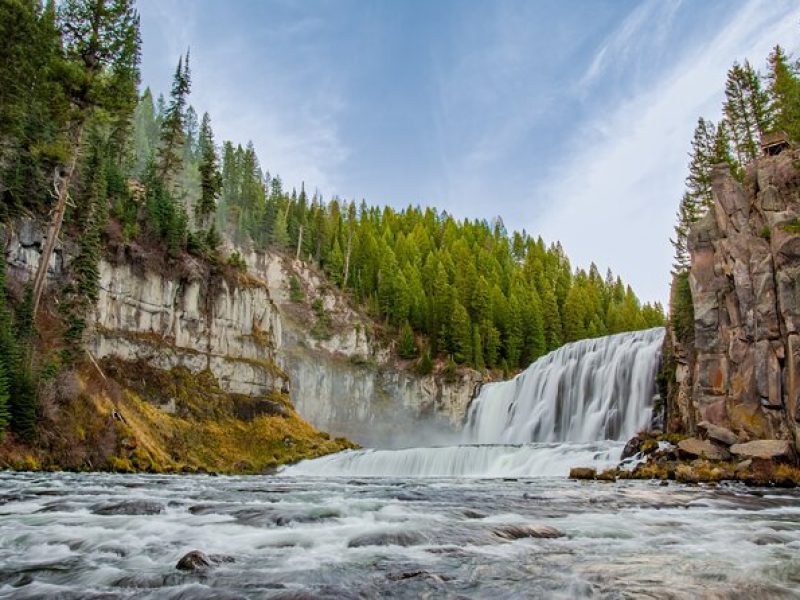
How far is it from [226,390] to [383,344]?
2668cm

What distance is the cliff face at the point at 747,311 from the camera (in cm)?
2542

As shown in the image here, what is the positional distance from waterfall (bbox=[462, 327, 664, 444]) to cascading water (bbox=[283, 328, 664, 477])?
0.23ft

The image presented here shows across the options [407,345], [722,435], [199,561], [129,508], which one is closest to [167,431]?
[129,508]

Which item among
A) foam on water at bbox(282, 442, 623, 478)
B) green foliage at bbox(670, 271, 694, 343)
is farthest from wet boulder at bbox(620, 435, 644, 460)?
green foliage at bbox(670, 271, 694, 343)

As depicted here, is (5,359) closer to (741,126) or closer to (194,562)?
(194,562)

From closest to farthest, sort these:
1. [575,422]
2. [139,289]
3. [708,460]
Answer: [708,460] → [139,289] → [575,422]

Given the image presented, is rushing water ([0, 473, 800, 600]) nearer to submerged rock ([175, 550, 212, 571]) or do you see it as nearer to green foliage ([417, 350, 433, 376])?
submerged rock ([175, 550, 212, 571])

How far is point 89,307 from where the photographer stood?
3108 centimetres

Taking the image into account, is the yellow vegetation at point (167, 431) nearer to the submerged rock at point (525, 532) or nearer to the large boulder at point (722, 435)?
the submerged rock at point (525, 532)

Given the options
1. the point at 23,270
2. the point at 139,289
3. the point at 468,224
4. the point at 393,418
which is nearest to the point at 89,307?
the point at 23,270

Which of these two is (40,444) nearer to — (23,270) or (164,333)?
(23,270)

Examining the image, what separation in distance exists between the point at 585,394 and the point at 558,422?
10.5 ft

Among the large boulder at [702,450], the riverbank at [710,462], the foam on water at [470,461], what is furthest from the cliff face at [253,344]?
the large boulder at [702,450]

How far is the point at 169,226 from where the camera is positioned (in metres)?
43.7
